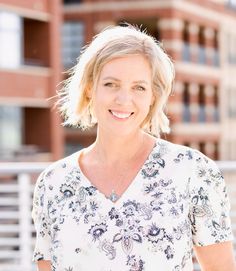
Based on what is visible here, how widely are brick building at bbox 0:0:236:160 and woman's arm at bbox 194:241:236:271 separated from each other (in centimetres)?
1843

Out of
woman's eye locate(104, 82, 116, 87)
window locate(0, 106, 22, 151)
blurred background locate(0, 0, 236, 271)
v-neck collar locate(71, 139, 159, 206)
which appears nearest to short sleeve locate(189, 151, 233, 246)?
v-neck collar locate(71, 139, 159, 206)

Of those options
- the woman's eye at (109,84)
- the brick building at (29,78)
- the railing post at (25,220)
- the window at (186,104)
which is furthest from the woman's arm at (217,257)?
the window at (186,104)

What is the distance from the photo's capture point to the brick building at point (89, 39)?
21.1 m

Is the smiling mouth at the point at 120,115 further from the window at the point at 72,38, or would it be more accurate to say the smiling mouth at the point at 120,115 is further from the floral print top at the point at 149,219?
the window at the point at 72,38

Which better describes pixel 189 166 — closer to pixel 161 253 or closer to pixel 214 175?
pixel 214 175

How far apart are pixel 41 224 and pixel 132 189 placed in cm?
24

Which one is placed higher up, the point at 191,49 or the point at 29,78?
the point at 191,49

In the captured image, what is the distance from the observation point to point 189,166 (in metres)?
1.88

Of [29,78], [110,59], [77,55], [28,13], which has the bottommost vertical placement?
[110,59]

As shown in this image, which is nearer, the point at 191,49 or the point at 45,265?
the point at 45,265

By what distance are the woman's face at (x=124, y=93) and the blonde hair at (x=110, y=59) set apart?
16 millimetres

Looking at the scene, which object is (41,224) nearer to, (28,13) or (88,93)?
(88,93)

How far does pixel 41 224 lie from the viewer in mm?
1969

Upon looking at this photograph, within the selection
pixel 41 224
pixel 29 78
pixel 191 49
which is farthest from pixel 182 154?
pixel 191 49
